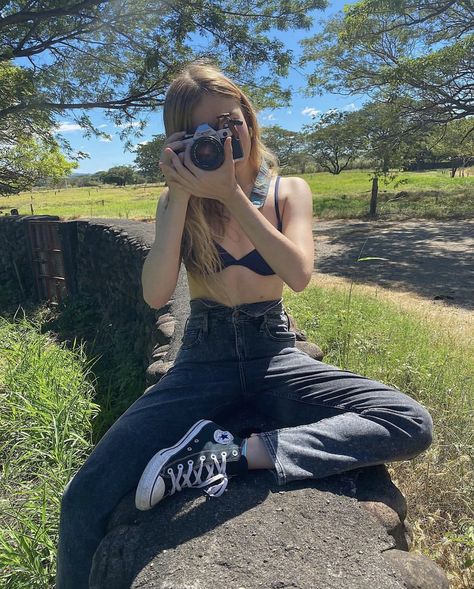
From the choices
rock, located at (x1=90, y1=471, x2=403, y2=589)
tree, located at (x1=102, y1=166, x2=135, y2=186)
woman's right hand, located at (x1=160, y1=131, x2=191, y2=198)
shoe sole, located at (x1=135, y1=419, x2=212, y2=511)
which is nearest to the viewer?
rock, located at (x1=90, y1=471, x2=403, y2=589)

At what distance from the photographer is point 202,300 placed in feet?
6.34

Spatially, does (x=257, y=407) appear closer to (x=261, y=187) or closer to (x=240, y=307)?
(x=240, y=307)

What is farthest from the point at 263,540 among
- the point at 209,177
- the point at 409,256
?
the point at 409,256

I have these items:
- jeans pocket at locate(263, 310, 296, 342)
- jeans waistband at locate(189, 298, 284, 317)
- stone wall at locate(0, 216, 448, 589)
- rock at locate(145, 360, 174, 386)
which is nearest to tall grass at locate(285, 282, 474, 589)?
stone wall at locate(0, 216, 448, 589)

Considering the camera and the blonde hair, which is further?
the blonde hair

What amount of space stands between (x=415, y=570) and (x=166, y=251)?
1190 millimetres

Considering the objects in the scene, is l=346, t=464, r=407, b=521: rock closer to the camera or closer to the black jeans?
the black jeans

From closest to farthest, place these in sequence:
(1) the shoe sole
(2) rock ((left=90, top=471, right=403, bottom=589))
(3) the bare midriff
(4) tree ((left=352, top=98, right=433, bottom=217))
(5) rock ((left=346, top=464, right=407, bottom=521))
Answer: (2) rock ((left=90, top=471, right=403, bottom=589)) < (1) the shoe sole < (5) rock ((left=346, top=464, right=407, bottom=521)) < (3) the bare midriff < (4) tree ((left=352, top=98, right=433, bottom=217))

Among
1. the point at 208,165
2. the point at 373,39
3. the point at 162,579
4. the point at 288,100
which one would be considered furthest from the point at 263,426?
the point at 373,39

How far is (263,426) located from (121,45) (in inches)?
335

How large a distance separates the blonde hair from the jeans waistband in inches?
1.6

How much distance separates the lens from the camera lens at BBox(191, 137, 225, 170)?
63.3 inches

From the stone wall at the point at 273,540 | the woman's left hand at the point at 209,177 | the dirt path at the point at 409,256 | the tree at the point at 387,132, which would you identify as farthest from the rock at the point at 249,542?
the tree at the point at 387,132

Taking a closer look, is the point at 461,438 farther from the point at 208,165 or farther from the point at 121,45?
the point at 121,45
